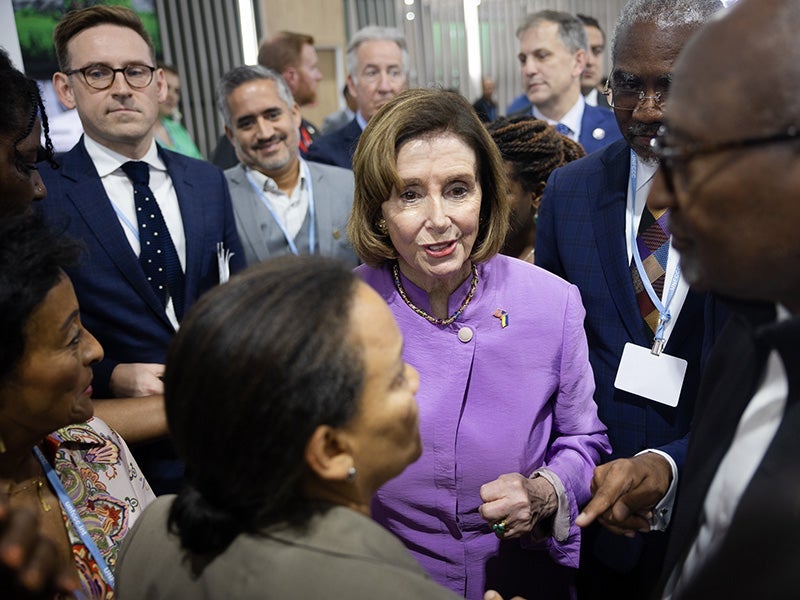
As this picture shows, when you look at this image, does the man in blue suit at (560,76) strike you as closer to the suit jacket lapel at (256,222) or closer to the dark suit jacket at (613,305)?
the suit jacket lapel at (256,222)

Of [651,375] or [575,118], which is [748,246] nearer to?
[651,375]

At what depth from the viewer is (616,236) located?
6.51 ft

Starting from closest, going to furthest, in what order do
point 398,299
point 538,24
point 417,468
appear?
point 417,468, point 398,299, point 538,24

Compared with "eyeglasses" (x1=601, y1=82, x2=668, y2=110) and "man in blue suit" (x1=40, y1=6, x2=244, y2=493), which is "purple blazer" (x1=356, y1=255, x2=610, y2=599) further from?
"man in blue suit" (x1=40, y1=6, x2=244, y2=493)

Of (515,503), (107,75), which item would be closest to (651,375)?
(515,503)

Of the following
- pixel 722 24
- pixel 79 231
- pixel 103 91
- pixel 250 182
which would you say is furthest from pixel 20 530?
pixel 250 182

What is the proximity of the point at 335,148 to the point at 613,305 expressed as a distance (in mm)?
2940

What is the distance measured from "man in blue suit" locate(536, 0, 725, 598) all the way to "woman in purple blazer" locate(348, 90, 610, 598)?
163mm

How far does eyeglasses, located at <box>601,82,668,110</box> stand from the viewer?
192 centimetres

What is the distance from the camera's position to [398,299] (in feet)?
6.06

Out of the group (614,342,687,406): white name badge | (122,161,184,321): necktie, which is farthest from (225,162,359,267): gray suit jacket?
(614,342,687,406): white name badge

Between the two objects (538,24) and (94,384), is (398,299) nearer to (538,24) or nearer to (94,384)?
(94,384)

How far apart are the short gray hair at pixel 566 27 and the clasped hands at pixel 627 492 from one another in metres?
4.19

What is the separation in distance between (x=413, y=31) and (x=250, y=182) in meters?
7.85
